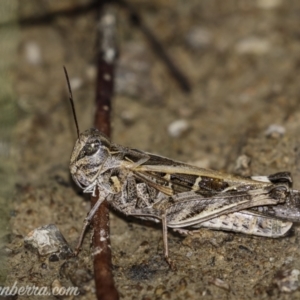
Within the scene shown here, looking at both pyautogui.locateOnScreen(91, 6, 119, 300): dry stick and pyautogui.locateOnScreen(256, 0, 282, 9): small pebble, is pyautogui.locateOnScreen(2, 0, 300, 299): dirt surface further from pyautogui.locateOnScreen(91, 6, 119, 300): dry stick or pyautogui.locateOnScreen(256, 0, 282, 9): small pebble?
pyautogui.locateOnScreen(91, 6, 119, 300): dry stick

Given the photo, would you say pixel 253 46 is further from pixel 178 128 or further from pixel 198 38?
pixel 178 128

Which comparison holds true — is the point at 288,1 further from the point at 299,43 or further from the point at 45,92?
the point at 45,92

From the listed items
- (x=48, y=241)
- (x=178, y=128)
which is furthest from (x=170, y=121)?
(x=48, y=241)

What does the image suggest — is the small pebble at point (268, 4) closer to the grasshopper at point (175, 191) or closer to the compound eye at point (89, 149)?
the grasshopper at point (175, 191)

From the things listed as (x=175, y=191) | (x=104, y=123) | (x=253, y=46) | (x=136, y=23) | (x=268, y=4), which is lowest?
(x=175, y=191)

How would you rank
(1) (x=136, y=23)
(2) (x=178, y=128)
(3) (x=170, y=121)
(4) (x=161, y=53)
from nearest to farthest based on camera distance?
(2) (x=178, y=128)
(3) (x=170, y=121)
(4) (x=161, y=53)
(1) (x=136, y=23)

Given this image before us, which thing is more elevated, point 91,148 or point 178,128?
point 178,128

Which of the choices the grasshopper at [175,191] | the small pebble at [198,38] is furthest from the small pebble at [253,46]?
the grasshopper at [175,191]
